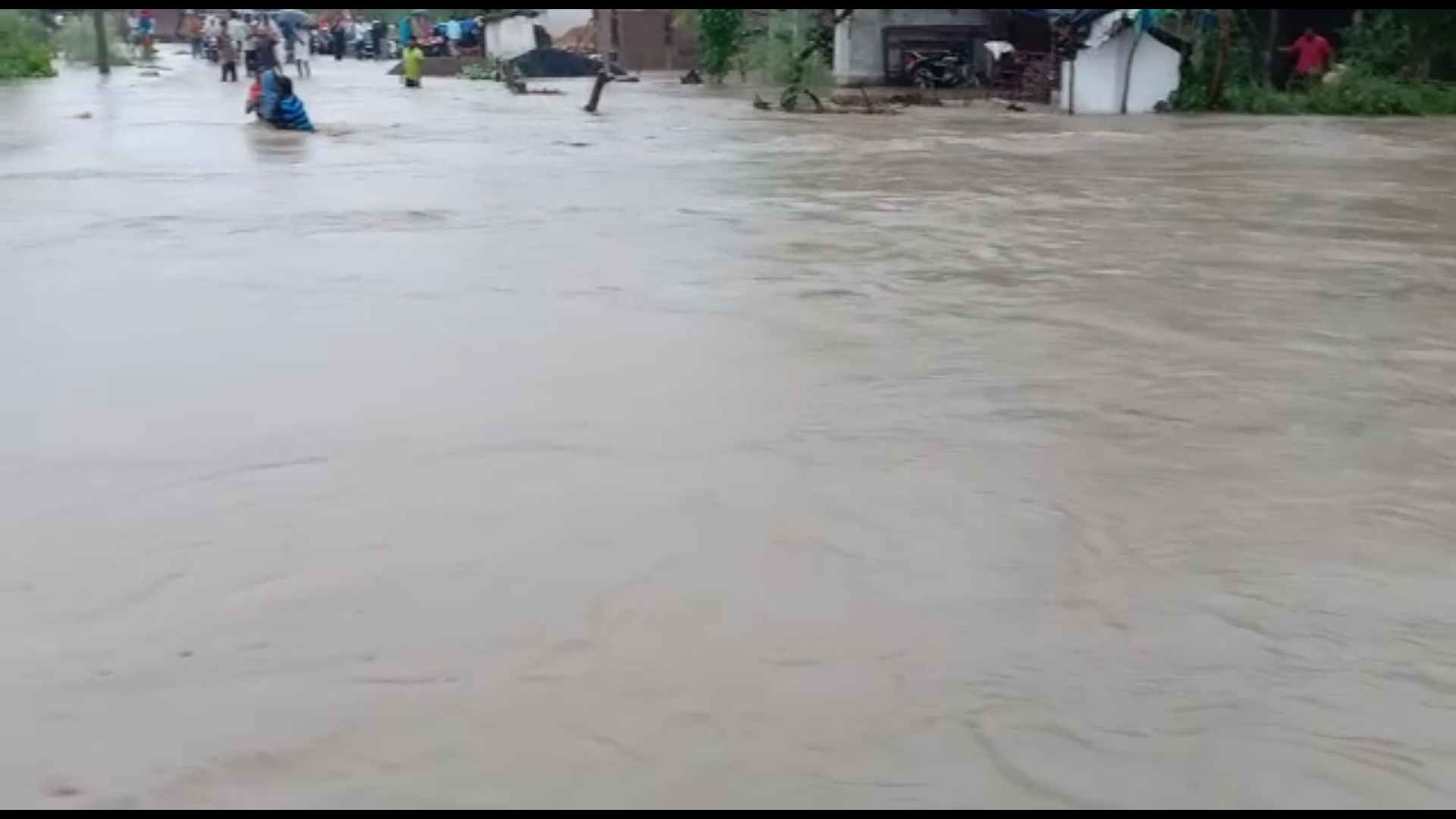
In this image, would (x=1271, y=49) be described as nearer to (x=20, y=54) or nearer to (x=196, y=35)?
Answer: (x=20, y=54)

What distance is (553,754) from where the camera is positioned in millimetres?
2852

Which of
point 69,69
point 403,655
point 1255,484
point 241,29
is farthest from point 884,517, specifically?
point 69,69

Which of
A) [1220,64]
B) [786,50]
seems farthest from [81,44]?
[1220,64]

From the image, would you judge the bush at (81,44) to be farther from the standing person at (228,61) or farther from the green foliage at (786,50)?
the green foliage at (786,50)

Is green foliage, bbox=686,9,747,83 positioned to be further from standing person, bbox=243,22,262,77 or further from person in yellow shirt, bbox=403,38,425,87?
standing person, bbox=243,22,262,77

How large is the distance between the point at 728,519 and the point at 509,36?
40.1 m

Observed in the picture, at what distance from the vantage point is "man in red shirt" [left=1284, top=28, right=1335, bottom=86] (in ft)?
70.8

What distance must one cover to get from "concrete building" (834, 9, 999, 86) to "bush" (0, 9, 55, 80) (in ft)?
52.2

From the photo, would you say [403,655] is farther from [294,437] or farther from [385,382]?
[385,382]

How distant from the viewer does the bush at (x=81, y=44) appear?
39.0m

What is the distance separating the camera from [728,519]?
13.8 ft

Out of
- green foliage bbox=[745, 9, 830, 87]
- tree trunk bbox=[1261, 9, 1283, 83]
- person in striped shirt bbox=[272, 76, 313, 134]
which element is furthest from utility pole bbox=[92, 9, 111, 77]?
tree trunk bbox=[1261, 9, 1283, 83]

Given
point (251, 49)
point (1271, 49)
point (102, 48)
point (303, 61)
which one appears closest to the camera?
point (1271, 49)

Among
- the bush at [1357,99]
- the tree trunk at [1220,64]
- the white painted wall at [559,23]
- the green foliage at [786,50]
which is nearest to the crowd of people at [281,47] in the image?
the white painted wall at [559,23]
